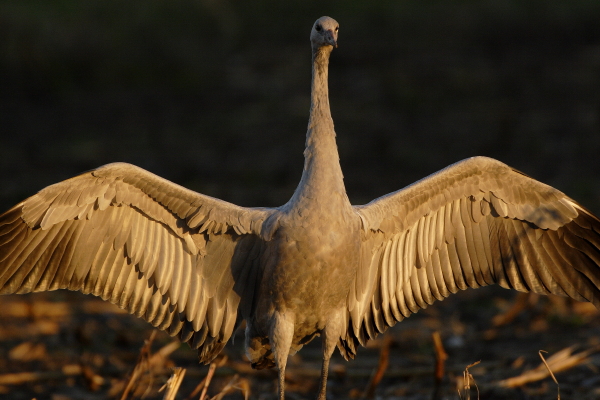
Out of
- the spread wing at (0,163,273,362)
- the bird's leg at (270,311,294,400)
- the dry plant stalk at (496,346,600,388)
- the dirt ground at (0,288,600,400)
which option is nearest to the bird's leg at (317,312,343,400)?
the bird's leg at (270,311,294,400)

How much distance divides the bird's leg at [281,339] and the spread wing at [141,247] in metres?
0.41

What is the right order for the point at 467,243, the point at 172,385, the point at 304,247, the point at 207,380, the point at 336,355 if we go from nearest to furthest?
1. the point at 172,385
2. the point at 207,380
3. the point at 304,247
4. the point at 467,243
5. the point at 336,355

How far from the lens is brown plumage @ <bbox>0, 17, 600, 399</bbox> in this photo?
676 cm

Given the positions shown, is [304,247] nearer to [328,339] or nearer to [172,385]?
[328,339]

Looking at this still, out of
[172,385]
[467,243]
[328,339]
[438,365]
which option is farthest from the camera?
[438,365]

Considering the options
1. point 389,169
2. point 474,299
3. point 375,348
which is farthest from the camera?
point 389,169

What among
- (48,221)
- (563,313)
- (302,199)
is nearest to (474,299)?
(563,313)

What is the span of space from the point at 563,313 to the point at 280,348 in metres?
4.22

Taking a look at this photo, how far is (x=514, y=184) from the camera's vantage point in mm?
7004

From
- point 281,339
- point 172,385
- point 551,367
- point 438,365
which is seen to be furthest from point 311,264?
point 551,367

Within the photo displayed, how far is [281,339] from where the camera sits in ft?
23.0

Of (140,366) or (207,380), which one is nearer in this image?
(207,380)

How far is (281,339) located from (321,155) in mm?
1436

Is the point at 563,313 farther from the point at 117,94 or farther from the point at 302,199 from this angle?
the point at 117,94
